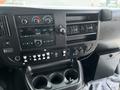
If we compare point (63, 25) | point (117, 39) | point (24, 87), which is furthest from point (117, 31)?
point (24, 87)

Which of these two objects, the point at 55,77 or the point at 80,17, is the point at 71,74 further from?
the point at 80,17

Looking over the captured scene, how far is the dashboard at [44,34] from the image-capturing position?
0.64 metres

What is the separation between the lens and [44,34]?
0.70m

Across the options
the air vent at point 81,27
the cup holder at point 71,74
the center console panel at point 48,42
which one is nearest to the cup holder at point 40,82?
the center console panel at point 48,42

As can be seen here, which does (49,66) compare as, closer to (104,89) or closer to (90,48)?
(90,48)

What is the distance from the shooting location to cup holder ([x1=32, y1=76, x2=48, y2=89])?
2.54 feet

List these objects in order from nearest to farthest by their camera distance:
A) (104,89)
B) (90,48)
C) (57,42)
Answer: (57,42)
(90,48)
(104,89)

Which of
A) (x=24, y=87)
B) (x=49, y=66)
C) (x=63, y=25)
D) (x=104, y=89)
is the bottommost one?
(x=104, y=89)

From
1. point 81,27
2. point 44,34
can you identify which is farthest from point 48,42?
point 81,27

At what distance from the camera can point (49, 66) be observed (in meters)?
0.81

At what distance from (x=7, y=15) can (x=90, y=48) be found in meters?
0.44

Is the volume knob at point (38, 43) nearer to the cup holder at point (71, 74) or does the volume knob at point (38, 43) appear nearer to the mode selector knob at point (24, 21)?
the mode selector knob at point (24, 21)

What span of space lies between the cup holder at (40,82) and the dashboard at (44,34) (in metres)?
0.10

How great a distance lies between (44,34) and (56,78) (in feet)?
0.83
